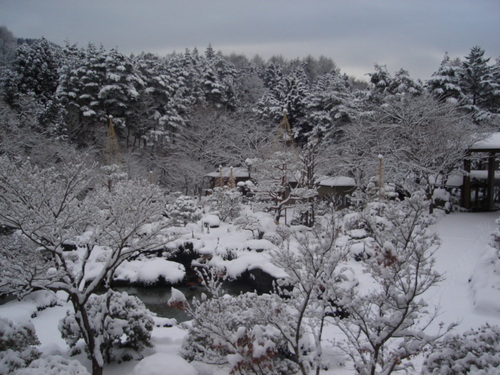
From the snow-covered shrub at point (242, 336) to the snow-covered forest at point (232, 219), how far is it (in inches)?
1.2

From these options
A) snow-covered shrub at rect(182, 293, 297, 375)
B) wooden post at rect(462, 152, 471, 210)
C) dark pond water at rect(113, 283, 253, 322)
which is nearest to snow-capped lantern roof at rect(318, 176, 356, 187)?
wooden post at rect(462, 152, 471, 210)

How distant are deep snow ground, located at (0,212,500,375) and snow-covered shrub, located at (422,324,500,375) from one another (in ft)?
3.18

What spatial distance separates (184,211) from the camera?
15258 millimetres

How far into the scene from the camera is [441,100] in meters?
18.2

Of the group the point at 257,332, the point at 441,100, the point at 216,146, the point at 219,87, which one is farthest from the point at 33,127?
the point at 441,100

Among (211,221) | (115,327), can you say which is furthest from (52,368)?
(211,221)

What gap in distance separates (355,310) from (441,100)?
699 inches

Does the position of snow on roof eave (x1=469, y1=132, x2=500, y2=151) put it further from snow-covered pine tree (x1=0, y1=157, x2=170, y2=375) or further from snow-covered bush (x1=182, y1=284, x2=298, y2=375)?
snow-covered pine tree (x1=0, y1=157, x2=170, y2=375)

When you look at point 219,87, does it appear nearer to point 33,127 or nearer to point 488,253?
point 33,127

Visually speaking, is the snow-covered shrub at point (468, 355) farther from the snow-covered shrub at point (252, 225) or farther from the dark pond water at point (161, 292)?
the snow-covered shrub at point (252, 225)

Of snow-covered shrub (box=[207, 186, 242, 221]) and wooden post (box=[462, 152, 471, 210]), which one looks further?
snow-covered shrub (box=[207, 186, 242, 221])

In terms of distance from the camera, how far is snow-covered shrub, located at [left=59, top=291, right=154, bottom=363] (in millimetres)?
5598

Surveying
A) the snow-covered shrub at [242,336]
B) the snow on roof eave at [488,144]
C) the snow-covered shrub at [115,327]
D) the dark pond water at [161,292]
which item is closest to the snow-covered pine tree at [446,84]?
the snow on roof eave at [488,144]

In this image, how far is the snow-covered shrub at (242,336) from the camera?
4.41m
